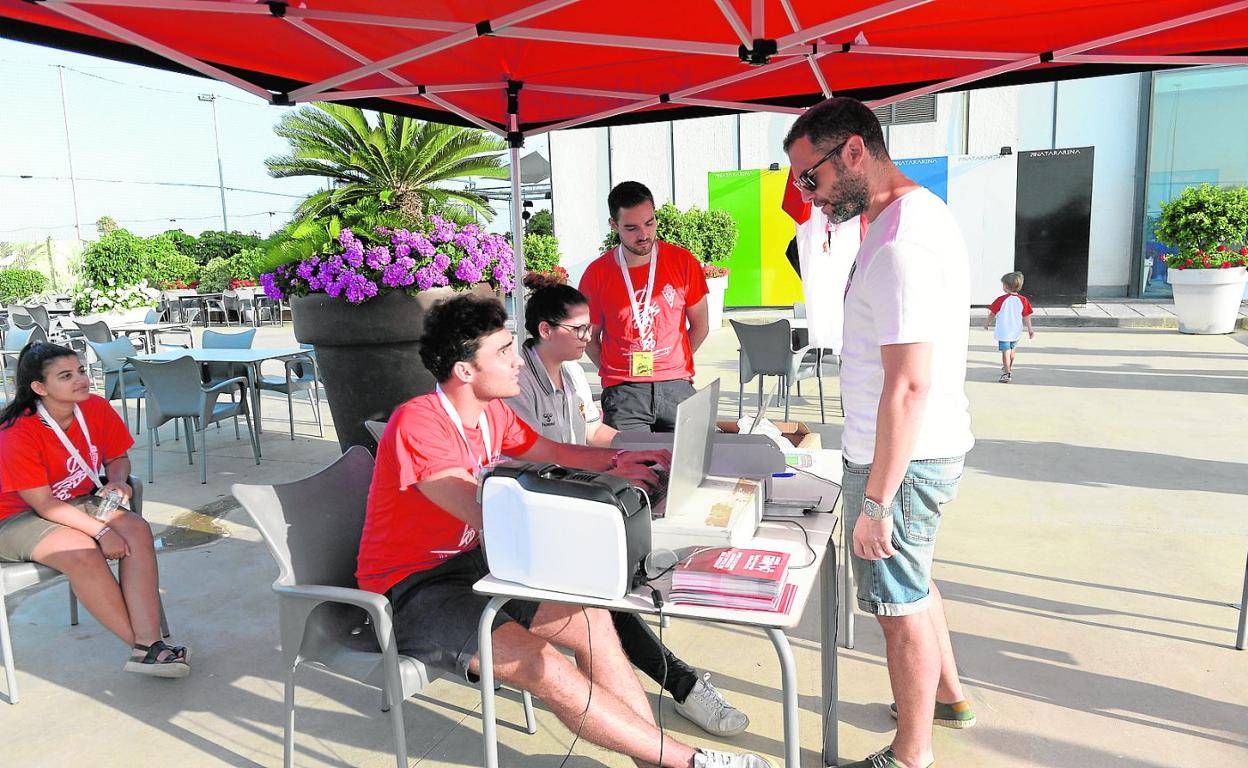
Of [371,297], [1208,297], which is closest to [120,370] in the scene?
[371,297]

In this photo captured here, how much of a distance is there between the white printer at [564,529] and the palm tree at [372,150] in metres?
7.90

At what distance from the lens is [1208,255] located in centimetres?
1038

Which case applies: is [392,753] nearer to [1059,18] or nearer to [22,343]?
[1059,18]

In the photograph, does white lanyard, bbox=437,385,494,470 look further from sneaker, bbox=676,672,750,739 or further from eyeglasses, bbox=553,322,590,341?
sneaker, bbox=676,672,750,739

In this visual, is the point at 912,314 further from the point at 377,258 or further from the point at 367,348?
the point at 367,348

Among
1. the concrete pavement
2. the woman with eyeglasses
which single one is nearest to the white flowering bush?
the concrete pavement

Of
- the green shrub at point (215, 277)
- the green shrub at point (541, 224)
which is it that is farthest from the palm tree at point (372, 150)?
the green shrub at point (215, 277)

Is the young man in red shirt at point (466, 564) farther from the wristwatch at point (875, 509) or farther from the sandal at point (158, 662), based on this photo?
the sandal at point (158, 662)

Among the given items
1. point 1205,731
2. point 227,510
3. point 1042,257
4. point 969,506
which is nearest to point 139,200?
point 227,510

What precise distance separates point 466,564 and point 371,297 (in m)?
2.72

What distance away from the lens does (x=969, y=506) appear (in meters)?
4.29

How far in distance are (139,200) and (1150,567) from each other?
22916mm

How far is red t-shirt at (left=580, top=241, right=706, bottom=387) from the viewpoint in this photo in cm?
342

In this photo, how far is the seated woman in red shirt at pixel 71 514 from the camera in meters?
2.65
